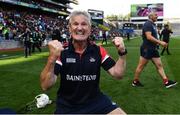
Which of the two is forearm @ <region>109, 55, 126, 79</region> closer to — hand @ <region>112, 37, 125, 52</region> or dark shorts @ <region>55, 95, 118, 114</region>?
hand @ <region>112, 37, 125, 52</region>

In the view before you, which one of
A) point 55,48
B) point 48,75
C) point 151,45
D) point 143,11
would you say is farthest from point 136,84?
point 143,11

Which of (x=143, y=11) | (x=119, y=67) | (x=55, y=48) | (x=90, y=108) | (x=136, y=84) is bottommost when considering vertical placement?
(x=136, y=84)

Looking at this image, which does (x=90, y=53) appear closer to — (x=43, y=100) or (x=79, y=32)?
(x=79, y=32)

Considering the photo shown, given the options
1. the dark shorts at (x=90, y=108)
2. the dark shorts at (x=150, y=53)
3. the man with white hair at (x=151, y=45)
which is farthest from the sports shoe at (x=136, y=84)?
the dark shorts at (x=90, y=108)

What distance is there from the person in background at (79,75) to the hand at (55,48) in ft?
0.45

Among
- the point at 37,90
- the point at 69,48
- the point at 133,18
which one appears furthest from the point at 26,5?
the point at 133,18

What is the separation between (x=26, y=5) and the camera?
60625 mm

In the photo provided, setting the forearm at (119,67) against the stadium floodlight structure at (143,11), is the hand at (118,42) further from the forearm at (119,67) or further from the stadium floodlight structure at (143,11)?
the stadium floodlight structure at (143,11)

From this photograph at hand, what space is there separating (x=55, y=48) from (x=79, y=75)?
0.44 m

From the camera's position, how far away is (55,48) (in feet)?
12.2

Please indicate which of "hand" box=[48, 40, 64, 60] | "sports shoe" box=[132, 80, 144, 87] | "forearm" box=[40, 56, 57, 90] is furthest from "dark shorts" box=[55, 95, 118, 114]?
"sports shoe" box=[132, 80, 144, 87]

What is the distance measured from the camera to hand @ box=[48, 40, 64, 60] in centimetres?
372

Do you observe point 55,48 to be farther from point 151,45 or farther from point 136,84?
point 136,84

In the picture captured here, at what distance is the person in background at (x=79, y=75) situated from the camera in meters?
3.97
